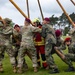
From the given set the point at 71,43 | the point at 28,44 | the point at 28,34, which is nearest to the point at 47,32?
the point at 28,34

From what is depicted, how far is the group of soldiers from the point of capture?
12.7m

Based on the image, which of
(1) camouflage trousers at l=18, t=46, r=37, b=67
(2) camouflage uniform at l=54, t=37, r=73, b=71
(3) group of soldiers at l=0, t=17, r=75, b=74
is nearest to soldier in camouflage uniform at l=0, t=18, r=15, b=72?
(3) group of soldiers at l=0, t=17, r=75, b=74

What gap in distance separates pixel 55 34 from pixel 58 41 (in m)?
0.41

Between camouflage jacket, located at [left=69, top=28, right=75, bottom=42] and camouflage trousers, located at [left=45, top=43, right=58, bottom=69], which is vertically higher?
camouflage jacket, located at [left=69, top=28, right=75, bottom=42]

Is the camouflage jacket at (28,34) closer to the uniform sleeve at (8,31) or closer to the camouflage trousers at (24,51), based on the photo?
the camouflage trousers at (24,51)

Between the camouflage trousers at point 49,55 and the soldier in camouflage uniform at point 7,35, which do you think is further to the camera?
the soldier in camouflage uniform at point 7,35

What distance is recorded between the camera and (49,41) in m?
12.6

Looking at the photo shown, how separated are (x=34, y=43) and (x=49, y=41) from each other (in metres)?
1.00

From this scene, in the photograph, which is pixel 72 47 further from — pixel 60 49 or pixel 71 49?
pixel 60 49

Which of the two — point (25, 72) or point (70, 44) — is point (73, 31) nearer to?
point (70, 44)

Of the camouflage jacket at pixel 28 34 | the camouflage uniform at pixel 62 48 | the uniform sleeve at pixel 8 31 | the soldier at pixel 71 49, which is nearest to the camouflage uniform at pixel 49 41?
the camouflage jacket at pixel 28 34

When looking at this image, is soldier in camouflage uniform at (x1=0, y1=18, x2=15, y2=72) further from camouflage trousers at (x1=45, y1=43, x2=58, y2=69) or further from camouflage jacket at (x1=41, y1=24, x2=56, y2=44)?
camouflage trousers at (x1=45, y1=43, x2=58, y2=69)

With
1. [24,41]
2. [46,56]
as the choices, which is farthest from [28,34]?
[46,56]

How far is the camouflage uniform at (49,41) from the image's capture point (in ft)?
41.3
